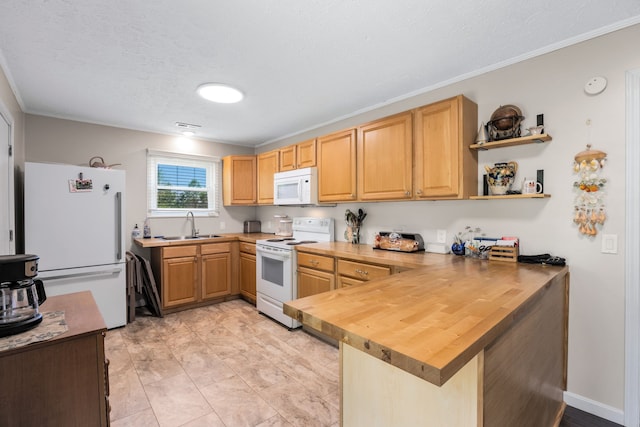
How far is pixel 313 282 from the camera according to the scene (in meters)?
3.07

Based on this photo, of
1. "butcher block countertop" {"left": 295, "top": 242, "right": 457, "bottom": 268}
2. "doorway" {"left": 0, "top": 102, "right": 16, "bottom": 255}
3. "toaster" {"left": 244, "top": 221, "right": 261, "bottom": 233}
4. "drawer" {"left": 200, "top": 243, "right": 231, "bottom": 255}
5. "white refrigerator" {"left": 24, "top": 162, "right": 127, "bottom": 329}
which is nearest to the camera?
"butcher block countertop" {"left": 295, "top": 242, "right": 457, "bottom": 268}

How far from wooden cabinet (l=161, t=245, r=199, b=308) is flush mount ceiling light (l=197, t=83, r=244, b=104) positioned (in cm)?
193

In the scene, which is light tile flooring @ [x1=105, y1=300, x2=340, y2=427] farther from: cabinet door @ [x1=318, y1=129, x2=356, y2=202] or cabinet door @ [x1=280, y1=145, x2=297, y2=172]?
cabinet door @ [x1=280, y1=145, x2=297, y2=172]

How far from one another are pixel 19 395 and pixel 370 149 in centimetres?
276

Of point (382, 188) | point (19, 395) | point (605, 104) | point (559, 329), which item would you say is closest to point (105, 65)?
point (19, 395)

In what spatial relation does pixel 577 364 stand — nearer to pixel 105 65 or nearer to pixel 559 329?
pixel 559 329

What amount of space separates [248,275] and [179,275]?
87cm

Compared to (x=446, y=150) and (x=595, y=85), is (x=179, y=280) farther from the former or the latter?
(x=595, y=85)

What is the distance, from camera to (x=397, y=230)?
305 cm

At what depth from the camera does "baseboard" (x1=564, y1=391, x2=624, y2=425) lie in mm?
1829

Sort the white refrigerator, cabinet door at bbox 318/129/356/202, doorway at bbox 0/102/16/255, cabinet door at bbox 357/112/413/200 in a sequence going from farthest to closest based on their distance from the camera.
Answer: cabinet door at bbox 318/129/356/202
the white refrigerator
cabinet door at bbox 357/112/413/200
doorway at bbox 0/102/16/255

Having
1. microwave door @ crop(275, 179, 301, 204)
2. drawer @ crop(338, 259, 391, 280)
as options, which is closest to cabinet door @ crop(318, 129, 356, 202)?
microwave door @ crop(275, 179, 301, 204)

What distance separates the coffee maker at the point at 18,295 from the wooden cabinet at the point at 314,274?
Result: 81.2 inches

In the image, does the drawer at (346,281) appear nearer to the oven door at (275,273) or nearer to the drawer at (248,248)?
the oven door at (275,273)
